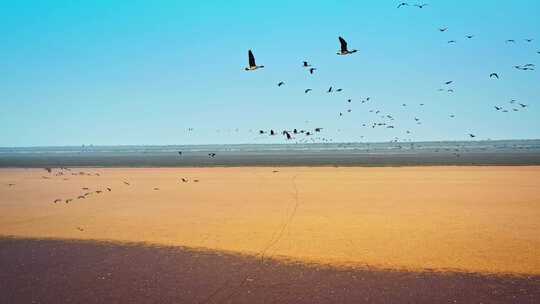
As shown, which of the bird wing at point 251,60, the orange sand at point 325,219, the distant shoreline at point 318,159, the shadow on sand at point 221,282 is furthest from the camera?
the distant shoreline at point 318,159

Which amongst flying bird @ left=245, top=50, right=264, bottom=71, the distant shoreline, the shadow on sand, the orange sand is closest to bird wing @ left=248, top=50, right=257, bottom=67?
flying bird @ left=245, top=50, right=264, bottom=71

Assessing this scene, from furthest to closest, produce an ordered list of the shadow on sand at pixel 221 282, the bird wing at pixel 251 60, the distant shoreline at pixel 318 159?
the distant shoreline at pixel 318 159 → the bird wing at pixel 251 60 → the shadow on sand at pixel 221 282

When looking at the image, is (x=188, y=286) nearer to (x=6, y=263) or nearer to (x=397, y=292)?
(x=397, y=292)

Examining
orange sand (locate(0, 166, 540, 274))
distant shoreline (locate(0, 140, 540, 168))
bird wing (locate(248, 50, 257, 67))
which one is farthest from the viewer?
distant shoreline (locate(0, 140, 540, 168))

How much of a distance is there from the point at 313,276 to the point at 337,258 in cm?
154

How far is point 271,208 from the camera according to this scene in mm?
18891

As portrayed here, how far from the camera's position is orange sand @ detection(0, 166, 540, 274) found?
11.7m

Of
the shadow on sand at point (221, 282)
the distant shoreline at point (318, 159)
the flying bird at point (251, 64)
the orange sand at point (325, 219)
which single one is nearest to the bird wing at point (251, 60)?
the flying bird at point (251, 64)

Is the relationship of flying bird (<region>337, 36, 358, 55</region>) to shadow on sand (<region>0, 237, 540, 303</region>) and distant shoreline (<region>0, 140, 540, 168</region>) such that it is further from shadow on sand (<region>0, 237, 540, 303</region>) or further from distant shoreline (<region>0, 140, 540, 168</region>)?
distant shoreline (<region>0, 140, 540, 168</region>)

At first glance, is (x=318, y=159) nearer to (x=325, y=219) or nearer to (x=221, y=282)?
(x=325, y=219)

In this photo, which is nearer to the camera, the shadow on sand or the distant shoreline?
the shadow on sand

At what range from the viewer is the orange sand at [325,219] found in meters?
11.7

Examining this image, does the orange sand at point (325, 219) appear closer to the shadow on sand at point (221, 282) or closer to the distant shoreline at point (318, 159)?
Answer: the shadow on sand at point (221, 282)

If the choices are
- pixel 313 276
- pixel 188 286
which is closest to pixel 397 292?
pixel 313 276
